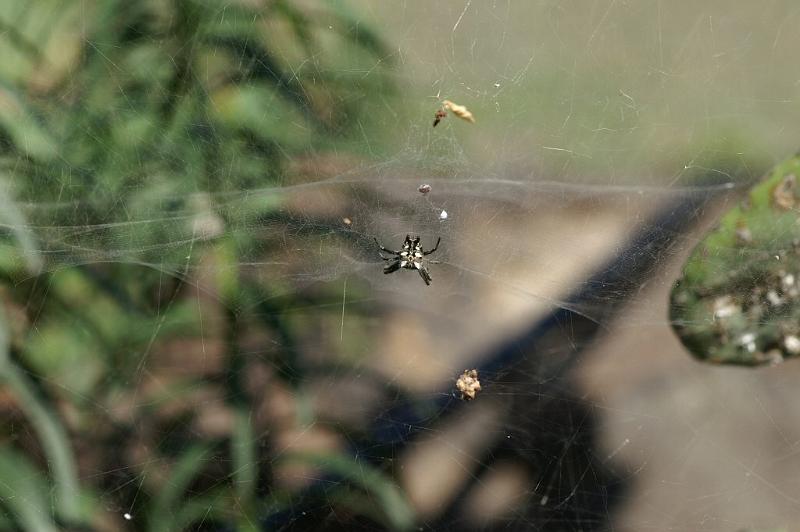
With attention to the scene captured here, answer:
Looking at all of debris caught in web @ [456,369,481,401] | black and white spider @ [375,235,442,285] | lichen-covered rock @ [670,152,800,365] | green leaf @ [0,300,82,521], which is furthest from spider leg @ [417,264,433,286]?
green leaf @ [0,300,82,521]

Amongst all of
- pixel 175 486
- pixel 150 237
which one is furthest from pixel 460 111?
pixel 175 486

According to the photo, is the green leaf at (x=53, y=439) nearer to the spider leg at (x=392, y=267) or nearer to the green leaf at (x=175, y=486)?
the green leaf at (x=175, y=486)

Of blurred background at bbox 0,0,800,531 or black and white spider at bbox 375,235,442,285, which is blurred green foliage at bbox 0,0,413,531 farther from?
black and white spider at bbox 375,235,442,285

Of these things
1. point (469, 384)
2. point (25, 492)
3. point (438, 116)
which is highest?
point (438, 116)

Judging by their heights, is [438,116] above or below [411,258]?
above

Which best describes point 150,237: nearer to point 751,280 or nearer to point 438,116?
point 438,116

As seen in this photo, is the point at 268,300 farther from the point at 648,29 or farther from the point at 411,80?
the point at 648,29

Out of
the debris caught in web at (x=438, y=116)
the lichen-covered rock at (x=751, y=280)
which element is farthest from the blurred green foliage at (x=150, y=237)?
the lichen-covered rock at (x=751, y=280)
